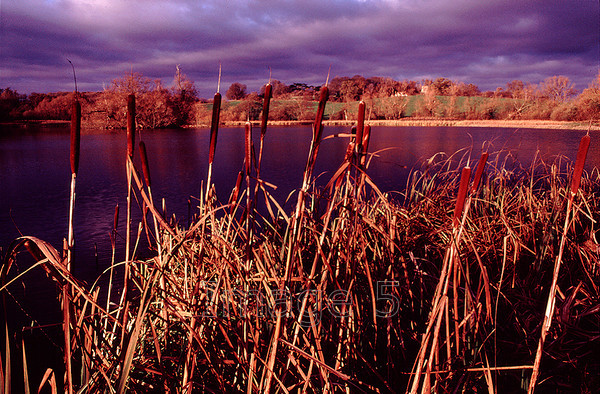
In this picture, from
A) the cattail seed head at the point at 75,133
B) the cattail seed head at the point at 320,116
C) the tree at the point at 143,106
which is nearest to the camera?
the cattail seed head at the point at 75,133

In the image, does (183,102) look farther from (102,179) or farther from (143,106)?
(102,179)

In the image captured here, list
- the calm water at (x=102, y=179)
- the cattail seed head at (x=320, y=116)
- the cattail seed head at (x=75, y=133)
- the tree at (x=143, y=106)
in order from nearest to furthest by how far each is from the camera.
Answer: the cattail seed head at (x=75, y=133), the cattail seed head at (x=320, y=116), the calm water at (x=102, y=179), the tree at (x=143, y=106)

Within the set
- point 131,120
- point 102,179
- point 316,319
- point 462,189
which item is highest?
point 131,120

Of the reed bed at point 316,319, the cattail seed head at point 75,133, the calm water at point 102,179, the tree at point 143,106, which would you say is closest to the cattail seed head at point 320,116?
the reed bed at point 316,319

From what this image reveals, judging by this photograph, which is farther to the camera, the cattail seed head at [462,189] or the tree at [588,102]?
the tree at [588,102]

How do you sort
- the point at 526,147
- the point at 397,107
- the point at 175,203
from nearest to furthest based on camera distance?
the point at 175,203 < the point at 526,147 < the point at 397,107

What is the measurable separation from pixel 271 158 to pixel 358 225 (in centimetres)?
960

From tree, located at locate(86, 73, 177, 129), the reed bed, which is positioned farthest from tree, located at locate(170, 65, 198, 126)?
the reed bed

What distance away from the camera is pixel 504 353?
1602mm

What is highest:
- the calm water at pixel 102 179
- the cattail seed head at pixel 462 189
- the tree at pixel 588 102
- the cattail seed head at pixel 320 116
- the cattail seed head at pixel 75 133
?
the tree at pixel 588 102

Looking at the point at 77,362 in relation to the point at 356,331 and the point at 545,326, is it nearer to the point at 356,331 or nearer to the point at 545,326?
the point at 356,331

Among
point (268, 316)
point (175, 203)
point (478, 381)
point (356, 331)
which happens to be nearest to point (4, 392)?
point (268, 316)

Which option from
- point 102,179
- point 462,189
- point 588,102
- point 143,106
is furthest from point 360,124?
point 588,102

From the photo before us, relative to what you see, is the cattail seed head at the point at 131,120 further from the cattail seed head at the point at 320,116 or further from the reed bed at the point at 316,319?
→ the cattail seed head at the point at 320,116
